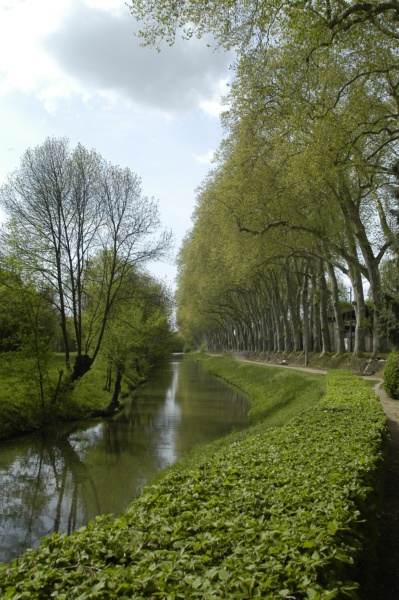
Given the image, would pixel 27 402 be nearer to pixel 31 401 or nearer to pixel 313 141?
pixel 31 401

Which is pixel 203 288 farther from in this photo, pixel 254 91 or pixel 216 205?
pixel 254 91

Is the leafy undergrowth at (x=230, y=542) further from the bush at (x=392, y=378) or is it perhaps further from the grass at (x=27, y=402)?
the grass at (x=27, y=402)

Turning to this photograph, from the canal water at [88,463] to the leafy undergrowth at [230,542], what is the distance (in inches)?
220

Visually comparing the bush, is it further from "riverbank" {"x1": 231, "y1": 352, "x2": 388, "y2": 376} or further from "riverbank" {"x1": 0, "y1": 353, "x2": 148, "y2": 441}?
"riverbank" {"x1": 0, "y1": 353, "x2": 148, "y2": 441}

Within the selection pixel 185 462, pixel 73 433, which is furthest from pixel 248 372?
pixel 185 462

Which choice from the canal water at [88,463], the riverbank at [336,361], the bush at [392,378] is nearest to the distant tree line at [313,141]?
the riverbank at [336,361]

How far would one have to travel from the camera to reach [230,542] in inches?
156

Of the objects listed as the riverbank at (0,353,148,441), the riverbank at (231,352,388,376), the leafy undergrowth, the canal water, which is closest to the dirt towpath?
the leafy undergrowth

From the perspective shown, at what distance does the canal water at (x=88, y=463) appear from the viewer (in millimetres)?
11141

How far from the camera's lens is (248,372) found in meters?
41.4

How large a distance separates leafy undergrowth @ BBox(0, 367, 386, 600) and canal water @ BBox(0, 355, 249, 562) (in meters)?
5.58

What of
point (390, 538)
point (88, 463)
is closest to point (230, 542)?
point (390, 538)

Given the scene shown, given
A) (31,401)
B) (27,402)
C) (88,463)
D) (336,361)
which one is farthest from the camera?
(336,361)

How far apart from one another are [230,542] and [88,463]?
1325 centimetres
